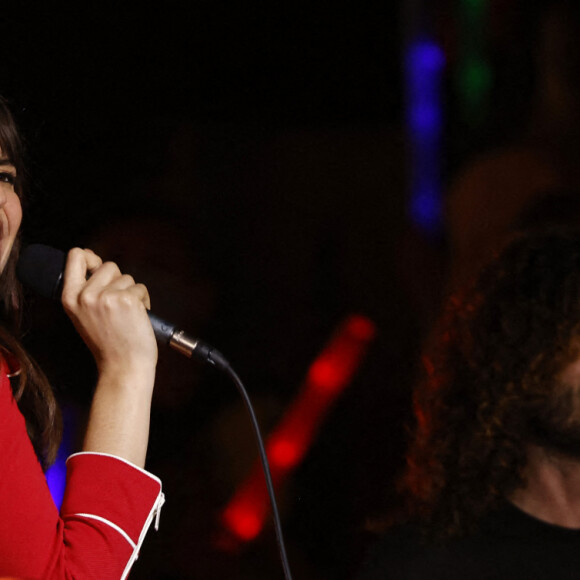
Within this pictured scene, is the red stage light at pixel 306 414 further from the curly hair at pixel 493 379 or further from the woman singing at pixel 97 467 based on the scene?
the woman singing at pixel 97 467

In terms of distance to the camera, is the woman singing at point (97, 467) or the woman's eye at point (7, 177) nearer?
the woman singing at point (97, 467)

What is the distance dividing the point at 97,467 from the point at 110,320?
0.52 ft

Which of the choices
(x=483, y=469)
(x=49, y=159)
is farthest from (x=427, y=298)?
(x=49, y=159)

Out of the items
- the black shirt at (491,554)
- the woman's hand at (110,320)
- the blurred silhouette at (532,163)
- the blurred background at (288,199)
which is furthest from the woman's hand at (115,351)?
the blurred silhouette at (532,163)

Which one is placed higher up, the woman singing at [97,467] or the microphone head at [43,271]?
the microphone head at [43,271]

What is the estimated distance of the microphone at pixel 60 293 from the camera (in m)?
0.86

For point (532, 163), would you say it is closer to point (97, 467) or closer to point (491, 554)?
point (491, 554)

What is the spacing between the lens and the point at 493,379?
4.82 ft

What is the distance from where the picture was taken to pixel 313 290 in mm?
2326

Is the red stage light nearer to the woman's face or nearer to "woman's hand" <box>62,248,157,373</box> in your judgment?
the woman's face

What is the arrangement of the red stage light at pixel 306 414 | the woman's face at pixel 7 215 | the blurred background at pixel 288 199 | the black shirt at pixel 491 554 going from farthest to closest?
the red stage light at pixel 306 414, the blurred background at pixel 288 199, the black shirt at pixel 491 554, the woman's face at pixel 7 215

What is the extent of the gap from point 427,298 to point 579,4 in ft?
3.04

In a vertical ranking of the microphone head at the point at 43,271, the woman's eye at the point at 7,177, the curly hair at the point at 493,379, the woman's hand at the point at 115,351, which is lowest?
the curly hair at the point at 493,379

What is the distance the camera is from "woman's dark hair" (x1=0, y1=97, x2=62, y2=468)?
41.2 inches
